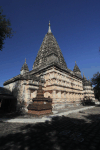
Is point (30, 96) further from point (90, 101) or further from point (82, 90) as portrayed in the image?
point (90, 101)

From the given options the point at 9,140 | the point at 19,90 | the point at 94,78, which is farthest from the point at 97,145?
the point at 94,78

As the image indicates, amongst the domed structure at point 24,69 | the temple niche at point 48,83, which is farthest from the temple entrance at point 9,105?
the domed structure at point 24,69

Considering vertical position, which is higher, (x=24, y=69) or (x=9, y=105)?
(x=24, y=69)

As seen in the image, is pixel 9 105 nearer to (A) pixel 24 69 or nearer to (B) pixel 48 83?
(B) pixel 48 83

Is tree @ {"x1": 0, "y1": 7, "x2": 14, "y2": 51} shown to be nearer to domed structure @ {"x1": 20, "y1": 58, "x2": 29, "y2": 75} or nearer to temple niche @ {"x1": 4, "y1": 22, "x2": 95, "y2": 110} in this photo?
temple niche @ {"x1": 4, "y1": 22, "x2": 95, "y2": 110}

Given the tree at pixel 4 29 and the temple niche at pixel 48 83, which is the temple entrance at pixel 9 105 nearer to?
the temple niche at pixel 48 83

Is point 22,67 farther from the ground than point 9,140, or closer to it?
farther from the ground

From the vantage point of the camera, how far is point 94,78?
2405 centimetres

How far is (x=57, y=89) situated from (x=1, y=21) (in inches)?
542

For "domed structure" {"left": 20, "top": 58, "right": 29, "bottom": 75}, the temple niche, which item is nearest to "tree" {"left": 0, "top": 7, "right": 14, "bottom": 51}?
the temple niche

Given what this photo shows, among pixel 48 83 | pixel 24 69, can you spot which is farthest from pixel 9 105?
pixel 24 69

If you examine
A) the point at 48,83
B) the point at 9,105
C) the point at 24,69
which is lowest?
the point at 9,105

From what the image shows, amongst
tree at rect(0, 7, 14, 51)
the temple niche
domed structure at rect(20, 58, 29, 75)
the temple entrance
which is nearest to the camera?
tree at rect(0, 7, 14, 51)

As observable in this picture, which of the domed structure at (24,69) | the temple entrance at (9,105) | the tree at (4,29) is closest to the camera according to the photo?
the tree at (4,29)
